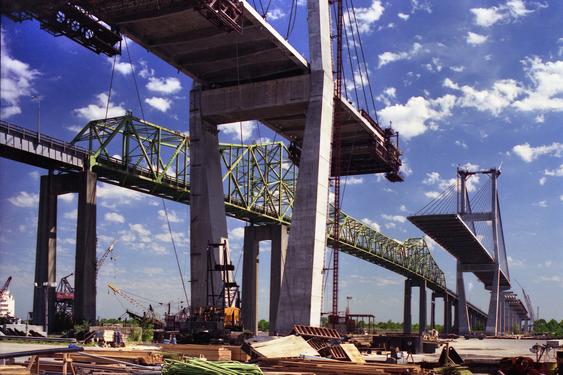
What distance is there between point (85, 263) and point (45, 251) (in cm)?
410

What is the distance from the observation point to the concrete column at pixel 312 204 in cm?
4600

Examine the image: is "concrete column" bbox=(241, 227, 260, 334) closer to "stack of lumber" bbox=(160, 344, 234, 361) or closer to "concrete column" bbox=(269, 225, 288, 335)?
"concrete column" bbox=(269, 225, 288, 335)

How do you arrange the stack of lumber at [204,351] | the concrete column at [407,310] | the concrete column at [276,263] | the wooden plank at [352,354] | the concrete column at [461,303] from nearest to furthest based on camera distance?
the wooden plank at [352,354] → the stack of lumber at [204,351] → the concrete column at [276,263] → the concrete column at [461,303] → the concrete column at [407,310]

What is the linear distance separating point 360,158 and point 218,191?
858 inches

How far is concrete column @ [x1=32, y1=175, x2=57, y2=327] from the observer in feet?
207

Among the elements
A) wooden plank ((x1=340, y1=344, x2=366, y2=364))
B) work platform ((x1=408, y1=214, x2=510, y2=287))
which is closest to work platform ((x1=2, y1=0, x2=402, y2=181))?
wooden plank ((x1=340, y1=344, x2=366, y2=364))

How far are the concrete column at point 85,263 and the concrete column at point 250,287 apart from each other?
3196 cm

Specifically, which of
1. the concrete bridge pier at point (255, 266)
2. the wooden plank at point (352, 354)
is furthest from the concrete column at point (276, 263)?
the wooden plank at point (352, 354)

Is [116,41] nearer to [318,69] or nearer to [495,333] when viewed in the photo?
[318,69]

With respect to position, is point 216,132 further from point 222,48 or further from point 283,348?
point 283,348

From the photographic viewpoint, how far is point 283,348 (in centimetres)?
2762

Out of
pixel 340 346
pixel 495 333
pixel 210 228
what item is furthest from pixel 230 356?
pixel 495 333

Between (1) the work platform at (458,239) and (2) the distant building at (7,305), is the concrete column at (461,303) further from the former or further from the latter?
(2) the distant building at (7,305)

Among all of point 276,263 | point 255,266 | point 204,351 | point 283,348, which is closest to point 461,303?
point 255,266
